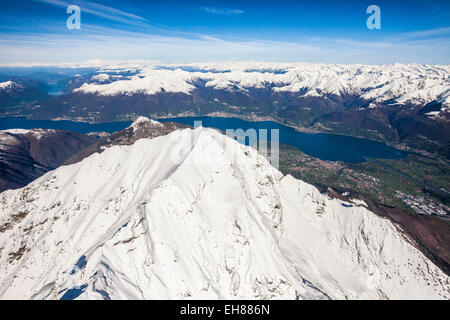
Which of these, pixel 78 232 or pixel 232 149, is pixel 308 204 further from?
pixel 78 232

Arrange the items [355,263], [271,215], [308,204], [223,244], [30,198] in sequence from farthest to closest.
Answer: [308,204], [30,198], [355,263], [271,215], [223,244]

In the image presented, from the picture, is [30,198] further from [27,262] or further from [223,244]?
[223,244]

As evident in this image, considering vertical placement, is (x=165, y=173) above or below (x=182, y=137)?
below

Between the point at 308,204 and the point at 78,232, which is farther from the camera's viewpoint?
the point at 308,204

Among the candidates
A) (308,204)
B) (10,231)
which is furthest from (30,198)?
(308,204)

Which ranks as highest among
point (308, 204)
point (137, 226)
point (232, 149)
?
point (232, 149)
